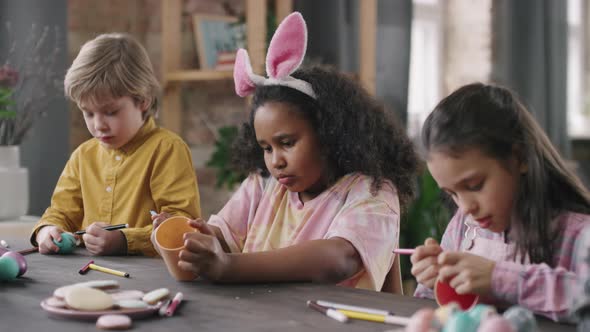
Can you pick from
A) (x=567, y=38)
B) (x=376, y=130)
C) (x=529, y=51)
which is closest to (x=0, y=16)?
(x=376, y=130)

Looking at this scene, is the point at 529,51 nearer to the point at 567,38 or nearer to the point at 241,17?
the point at 567,38

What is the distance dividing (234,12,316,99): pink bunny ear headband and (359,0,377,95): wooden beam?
1933mm

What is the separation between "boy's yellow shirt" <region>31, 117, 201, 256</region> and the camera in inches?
76.9

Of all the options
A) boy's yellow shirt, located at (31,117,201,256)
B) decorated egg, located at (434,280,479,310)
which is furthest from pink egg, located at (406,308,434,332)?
boy's yellow shirt, located at (31,117,201,256)

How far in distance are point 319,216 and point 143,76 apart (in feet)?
2.29

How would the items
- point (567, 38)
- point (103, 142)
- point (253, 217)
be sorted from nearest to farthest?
1. point (253, 217)
2. point (103, 142)
3. point (567, 38)

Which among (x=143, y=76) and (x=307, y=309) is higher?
(x=143, y=76)

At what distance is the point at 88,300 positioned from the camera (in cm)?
108

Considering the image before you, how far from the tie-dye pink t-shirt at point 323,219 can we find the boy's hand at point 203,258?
26 centimetres

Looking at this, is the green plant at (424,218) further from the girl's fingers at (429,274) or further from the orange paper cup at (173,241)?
the girl's fingers at (429,274)

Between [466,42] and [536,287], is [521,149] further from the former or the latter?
[466,42]

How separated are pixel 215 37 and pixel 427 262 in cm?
267

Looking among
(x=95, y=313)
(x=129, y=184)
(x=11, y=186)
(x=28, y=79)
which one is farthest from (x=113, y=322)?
(x=28, y=79)

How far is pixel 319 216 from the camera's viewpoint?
1.61m
